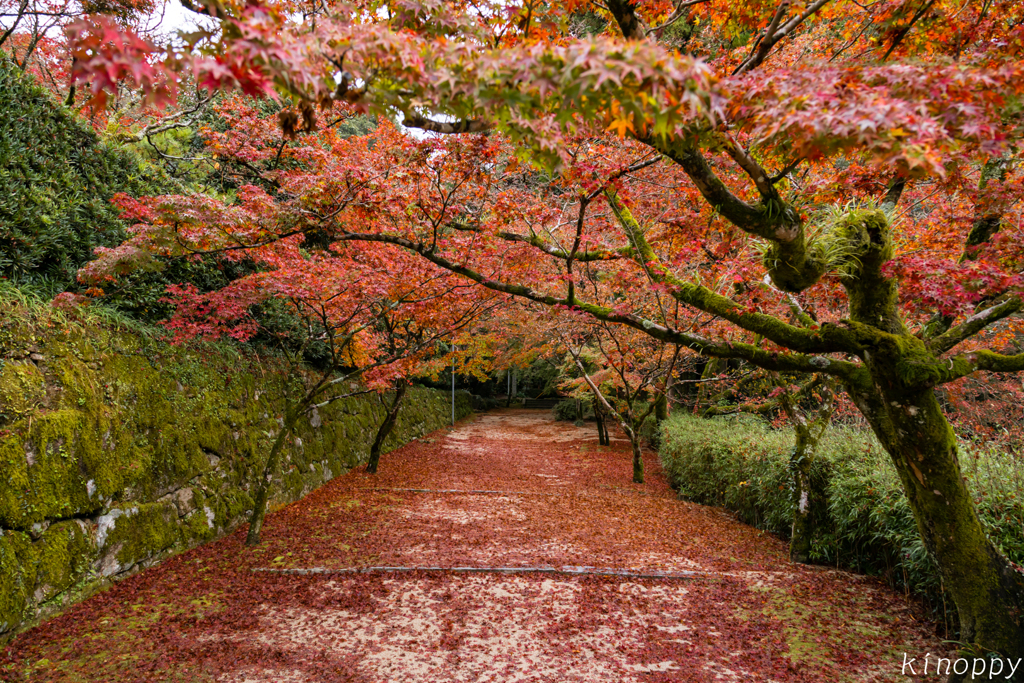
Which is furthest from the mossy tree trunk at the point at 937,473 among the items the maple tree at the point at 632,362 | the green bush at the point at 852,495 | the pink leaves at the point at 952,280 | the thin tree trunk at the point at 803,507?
the maple tree at the point at 632,362

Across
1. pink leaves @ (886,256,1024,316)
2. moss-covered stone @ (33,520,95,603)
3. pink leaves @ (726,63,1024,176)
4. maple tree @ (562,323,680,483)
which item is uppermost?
pink leaves @ (726,63,1024,176)

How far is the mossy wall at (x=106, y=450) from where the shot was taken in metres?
3.60

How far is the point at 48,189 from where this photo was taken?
472 centimetres

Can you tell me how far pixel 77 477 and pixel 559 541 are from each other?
467 centimetres

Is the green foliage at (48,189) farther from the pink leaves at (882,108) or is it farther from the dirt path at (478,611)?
the pink leaves at (882,108)

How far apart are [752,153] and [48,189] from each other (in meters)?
6.19

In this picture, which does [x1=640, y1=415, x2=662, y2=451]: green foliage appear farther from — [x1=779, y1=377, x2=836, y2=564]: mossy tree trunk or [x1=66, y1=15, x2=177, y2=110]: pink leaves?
[x1=66, y1=15, x2=177, y2=110]: pink leaves

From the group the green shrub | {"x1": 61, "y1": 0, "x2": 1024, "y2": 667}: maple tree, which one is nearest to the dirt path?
{"x1": 61, "y1": 0, "x2": 1024, "y2": 667}: maple tree

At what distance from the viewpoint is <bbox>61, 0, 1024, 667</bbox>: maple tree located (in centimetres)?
177

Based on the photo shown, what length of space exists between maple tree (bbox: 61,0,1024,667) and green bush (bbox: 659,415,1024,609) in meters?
0.84

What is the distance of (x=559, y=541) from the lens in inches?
235

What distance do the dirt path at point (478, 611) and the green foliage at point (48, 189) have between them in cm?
298

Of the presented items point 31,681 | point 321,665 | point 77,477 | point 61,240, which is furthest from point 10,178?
point 321,665

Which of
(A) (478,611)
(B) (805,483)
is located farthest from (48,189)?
(B) (805,483)
